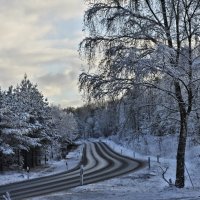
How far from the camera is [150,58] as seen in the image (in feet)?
47.2

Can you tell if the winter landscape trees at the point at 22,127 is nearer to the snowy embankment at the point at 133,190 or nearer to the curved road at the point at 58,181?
the curved road at the point at 58,181

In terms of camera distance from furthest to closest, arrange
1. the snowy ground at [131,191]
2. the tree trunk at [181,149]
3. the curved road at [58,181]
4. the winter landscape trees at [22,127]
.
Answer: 1. the winter landscape trees at [22,127]
2. the curved road at [58,181]
3. the tree trunk at [181,149]
4. the snowy ground at [131,191]

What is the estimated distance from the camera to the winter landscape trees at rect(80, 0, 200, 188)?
14.5 meters

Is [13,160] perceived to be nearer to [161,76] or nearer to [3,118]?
[3,118]

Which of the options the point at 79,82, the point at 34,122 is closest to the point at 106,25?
the point at 79,82

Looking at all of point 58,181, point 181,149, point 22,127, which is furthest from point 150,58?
point 22,127

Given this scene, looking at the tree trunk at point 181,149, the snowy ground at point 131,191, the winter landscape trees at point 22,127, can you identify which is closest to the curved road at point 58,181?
the snowy ground at point 131,191

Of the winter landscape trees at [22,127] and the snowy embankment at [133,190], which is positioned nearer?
the snowy embankment at [133,190]

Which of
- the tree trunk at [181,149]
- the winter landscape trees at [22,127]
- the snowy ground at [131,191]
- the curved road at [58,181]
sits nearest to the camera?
the snowy ground at [131,191]

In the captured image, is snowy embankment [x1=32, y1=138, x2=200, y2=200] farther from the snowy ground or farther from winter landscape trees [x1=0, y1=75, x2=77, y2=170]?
winter landscape trees [x1=0, y1=75, x2=77, y2=170]

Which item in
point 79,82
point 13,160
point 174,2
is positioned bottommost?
point 13,160

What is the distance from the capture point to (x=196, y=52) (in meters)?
15.6

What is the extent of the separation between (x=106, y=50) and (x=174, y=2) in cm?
292

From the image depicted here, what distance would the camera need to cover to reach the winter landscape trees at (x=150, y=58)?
14.5 meters
